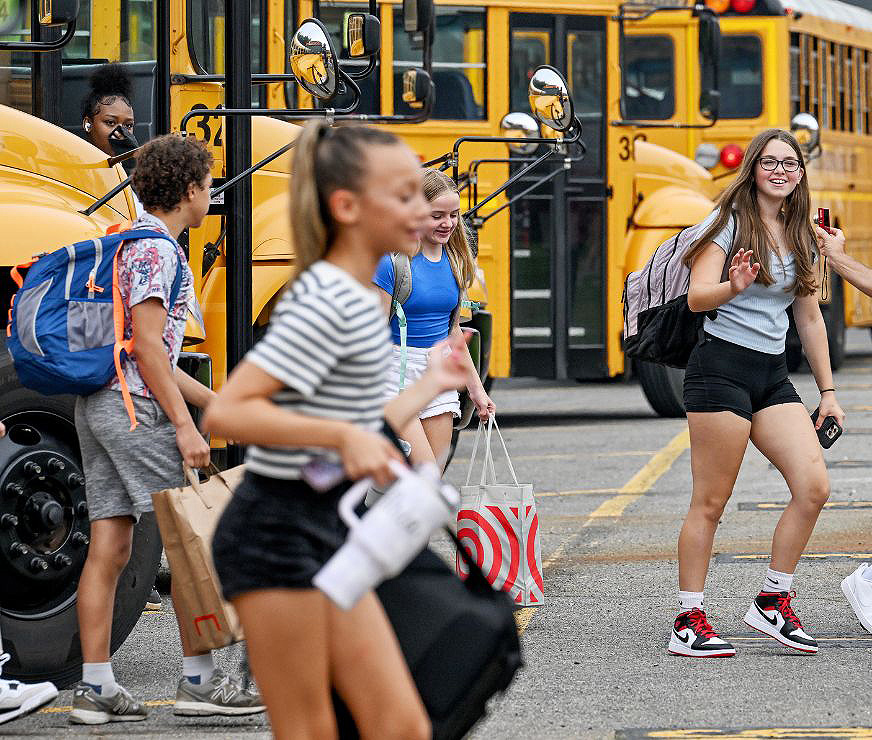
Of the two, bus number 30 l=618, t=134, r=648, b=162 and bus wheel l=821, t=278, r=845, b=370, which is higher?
bus number 30 l=618, t=134, r=648, b=162

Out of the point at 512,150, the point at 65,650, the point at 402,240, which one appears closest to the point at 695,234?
the point at 65,650

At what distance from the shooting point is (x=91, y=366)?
4641mm

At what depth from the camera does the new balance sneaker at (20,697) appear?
4.66 metres

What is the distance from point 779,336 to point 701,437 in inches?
16.3

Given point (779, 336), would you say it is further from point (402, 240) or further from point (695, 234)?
point (402, 240)

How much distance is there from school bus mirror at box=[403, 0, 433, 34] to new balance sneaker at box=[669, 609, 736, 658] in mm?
2702

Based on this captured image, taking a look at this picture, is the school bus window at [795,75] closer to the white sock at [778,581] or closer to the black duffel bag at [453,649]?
the white sock at [778,581]

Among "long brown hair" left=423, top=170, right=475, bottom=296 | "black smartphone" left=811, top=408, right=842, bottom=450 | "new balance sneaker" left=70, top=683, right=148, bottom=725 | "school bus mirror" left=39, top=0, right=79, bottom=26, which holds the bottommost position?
"new balance sneaker" left=70, top=683, right=148, bottom=725

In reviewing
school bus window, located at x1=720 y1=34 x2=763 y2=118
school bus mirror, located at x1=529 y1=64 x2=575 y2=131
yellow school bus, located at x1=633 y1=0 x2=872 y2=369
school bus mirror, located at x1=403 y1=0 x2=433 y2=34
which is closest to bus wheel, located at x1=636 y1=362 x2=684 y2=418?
yellow school bus, located at x1=633 y1=0 x2=872 y2=369

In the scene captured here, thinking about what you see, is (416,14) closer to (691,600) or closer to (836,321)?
(691,600)

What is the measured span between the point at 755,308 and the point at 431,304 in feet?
3.48

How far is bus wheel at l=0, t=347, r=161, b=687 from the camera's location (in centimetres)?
495

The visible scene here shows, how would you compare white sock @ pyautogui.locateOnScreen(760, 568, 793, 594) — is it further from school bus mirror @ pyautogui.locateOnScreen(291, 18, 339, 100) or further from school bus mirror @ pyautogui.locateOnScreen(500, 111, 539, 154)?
school bus mirror @ pyautogui.locateOnScreen(500, 111, 539, 154)

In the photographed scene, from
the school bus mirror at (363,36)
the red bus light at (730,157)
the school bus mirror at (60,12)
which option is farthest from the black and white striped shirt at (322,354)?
the red bus light at (730,157)
